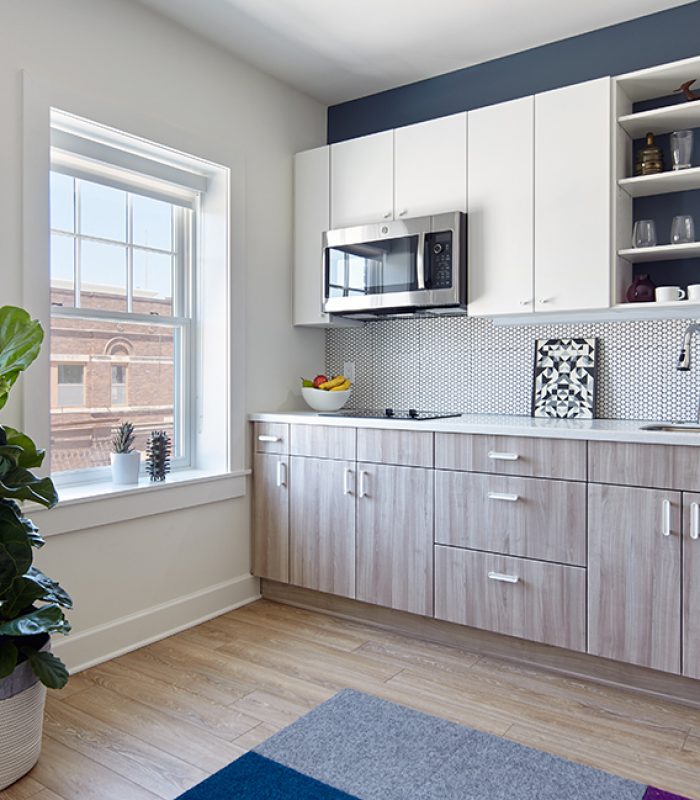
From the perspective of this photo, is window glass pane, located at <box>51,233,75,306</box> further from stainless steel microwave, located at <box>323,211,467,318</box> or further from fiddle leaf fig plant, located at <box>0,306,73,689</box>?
stainless steel microwave, located at <box>323,211,467,318</box>

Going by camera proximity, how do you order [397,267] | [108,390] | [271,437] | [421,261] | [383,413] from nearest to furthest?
[108,390]
[421,261]
[397,267]
[271,437]
[383,413]

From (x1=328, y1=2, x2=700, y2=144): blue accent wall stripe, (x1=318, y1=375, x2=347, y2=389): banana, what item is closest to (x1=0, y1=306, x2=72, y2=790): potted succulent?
(x1=318, y1=375, x2=347, y2=389): banana

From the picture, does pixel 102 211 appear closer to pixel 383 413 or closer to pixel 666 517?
pixel 383 413

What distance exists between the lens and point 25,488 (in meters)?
1.84

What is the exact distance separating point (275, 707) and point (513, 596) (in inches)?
38.8

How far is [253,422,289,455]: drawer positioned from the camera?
10.6ft

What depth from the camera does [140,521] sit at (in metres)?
2.82

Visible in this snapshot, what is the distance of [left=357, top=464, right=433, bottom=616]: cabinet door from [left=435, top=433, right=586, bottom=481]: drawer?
0.15 m

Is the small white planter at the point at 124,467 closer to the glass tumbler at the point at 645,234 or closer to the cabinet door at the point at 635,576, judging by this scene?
the cabinet door at the point at 635,576

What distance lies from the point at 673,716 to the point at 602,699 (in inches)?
9.0

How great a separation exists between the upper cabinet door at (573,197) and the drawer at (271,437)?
1.32 m

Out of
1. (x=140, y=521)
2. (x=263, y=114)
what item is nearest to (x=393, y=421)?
(x=140, y=521)

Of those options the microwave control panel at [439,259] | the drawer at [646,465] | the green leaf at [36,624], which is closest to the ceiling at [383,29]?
the microwave control panel at [439,259]

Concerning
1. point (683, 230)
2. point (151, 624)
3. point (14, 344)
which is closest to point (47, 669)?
point (14, 344)
